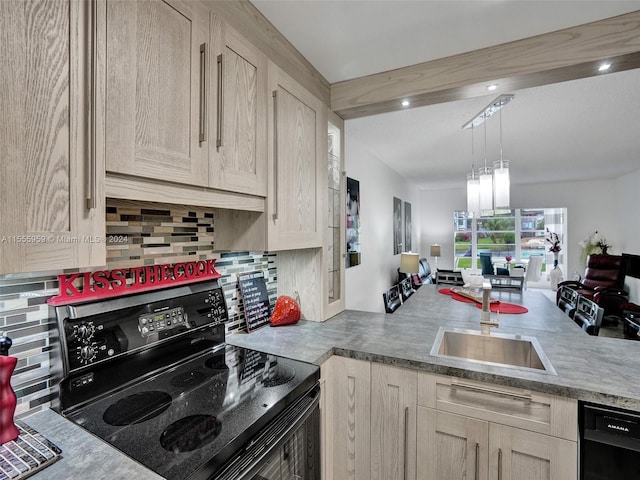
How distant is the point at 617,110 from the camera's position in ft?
9.24

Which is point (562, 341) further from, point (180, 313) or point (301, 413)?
point (180, 313)

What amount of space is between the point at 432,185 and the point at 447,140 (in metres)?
3.71

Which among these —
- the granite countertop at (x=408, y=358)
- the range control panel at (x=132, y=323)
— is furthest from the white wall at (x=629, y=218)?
the range control panel at (x=132, y=323)

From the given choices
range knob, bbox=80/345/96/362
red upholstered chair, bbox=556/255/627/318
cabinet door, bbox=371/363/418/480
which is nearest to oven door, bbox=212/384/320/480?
cabinet door, bbox=371/363/418/480

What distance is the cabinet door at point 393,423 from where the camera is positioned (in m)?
1.38

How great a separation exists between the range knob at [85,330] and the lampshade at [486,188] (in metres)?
2.92

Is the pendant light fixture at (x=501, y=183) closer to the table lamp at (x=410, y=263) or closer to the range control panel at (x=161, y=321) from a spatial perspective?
the table lamp at (x=410, y=263)

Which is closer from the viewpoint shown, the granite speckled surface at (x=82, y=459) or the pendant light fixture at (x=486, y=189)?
the granite speckled surface at (x=82, y=459)

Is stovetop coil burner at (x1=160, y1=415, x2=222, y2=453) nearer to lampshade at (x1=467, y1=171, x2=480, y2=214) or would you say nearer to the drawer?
the drawer

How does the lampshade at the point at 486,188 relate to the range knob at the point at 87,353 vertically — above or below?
above

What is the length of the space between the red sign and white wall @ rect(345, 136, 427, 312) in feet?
7.16

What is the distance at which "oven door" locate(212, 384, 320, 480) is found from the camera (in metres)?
0.88

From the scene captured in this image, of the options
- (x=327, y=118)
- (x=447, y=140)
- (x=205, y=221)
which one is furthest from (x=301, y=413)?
(x=447, y=140)

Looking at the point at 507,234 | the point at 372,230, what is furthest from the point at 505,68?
the point at 507,234
